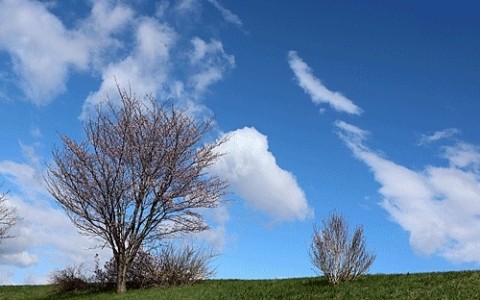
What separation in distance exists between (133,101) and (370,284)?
58.8ft

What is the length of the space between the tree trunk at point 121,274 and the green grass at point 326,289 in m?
0.99

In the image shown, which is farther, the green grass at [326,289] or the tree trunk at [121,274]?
the tree trunk at [121,274]

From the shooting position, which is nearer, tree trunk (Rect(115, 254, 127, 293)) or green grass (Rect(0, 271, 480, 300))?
green grass (Rect(0, 271, 480, 300))

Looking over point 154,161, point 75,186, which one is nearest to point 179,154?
point 154,161

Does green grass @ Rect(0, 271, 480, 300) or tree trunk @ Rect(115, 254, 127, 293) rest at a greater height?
tree trunk @ Rect(115, 254, 127, 293)

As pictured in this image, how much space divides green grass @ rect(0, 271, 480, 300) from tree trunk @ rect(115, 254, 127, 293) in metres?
0.99

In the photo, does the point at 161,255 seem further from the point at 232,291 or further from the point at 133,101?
the point at 133,101

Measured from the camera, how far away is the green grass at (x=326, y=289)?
21.3 meters

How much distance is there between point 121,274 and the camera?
3092 cm

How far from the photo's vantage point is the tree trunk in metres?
30.7

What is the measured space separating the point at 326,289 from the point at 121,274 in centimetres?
1202

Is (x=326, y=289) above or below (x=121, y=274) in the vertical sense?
below

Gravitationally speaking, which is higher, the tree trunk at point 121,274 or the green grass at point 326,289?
the tree trunk at point 121,274

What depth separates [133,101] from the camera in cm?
3444
